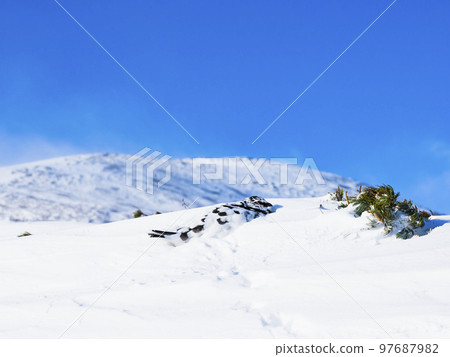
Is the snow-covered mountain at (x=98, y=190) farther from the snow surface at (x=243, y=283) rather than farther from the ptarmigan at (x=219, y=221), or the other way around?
the snow surface at (x=243, y=283)

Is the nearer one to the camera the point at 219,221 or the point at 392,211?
the point at 392,211

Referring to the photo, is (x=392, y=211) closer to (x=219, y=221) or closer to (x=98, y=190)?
(x=219, y=221)

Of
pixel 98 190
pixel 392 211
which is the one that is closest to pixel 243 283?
pixel 392 211

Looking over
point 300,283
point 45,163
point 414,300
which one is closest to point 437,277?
point 414,300

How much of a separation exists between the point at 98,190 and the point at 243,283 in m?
14.6

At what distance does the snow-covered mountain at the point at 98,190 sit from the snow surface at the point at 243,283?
8.42m

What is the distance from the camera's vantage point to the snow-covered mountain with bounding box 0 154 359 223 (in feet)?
47.5

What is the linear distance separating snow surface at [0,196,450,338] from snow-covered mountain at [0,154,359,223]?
842 cm

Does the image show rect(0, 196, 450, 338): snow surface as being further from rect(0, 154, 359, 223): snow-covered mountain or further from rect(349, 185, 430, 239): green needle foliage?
rect(0, 154, 359, 223): snow-covered mountain

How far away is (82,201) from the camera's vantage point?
1608cm

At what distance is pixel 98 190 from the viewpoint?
698 inches

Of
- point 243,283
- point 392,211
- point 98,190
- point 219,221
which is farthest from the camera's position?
point 98,190

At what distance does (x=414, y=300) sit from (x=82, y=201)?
14.2 meters

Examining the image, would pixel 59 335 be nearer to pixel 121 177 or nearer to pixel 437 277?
pixel 437 277
